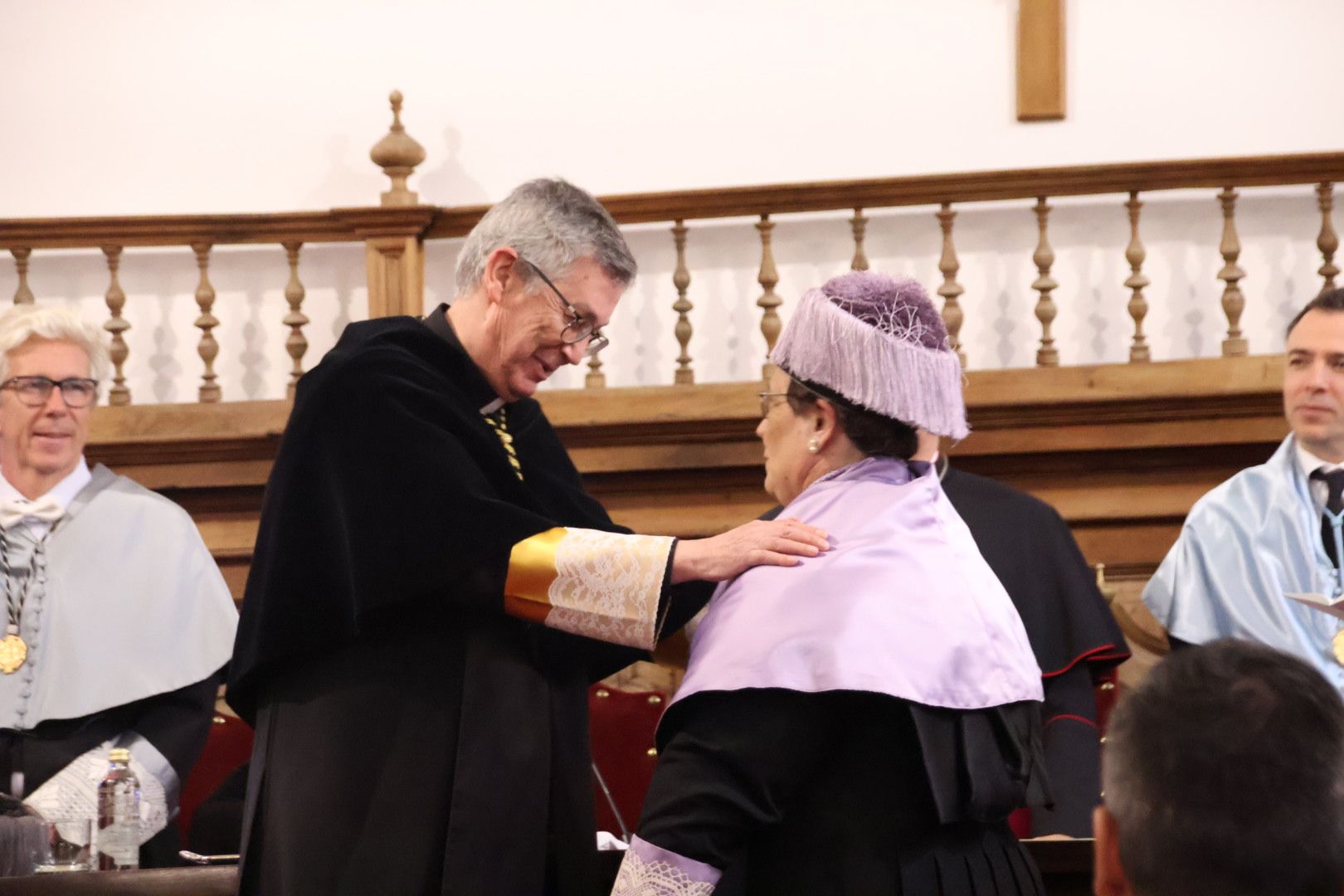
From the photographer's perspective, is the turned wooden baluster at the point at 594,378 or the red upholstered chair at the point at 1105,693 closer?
the red upholstered chair at the point at 1105,693

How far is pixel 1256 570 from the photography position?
3.79 metres

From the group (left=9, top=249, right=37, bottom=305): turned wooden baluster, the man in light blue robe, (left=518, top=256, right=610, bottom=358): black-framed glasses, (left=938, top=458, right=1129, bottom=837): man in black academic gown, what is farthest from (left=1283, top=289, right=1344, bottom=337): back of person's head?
(left=9, top=249, right=37, bottom=305): turned wooden baluster

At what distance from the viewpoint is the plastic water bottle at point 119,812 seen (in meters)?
3.14

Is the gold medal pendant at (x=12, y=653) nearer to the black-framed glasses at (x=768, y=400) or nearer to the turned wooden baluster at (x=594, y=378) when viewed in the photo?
the black-framed glasses at (x=768, y=400)

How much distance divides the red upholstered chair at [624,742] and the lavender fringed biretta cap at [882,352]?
2454 mm

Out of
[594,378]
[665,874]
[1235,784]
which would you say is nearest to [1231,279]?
[594,378]

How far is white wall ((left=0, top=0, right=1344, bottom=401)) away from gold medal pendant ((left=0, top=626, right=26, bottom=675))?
10.0 feet

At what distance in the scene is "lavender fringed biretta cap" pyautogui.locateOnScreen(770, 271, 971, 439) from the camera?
2.20 m

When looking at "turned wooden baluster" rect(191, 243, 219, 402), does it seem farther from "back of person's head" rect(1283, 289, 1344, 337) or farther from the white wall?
"back of person's head" rect(1283, 289, 1344, 337)

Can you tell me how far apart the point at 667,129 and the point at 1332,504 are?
360 cm

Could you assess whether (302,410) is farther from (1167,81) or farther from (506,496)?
(1167,81)

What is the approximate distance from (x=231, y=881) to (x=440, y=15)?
4904 millimetres

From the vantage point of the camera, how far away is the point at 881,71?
21.5ft

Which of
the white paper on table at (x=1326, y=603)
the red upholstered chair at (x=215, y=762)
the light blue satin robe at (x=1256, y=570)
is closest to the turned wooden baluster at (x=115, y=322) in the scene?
the red upholstered chair at (x=215, y=762)
